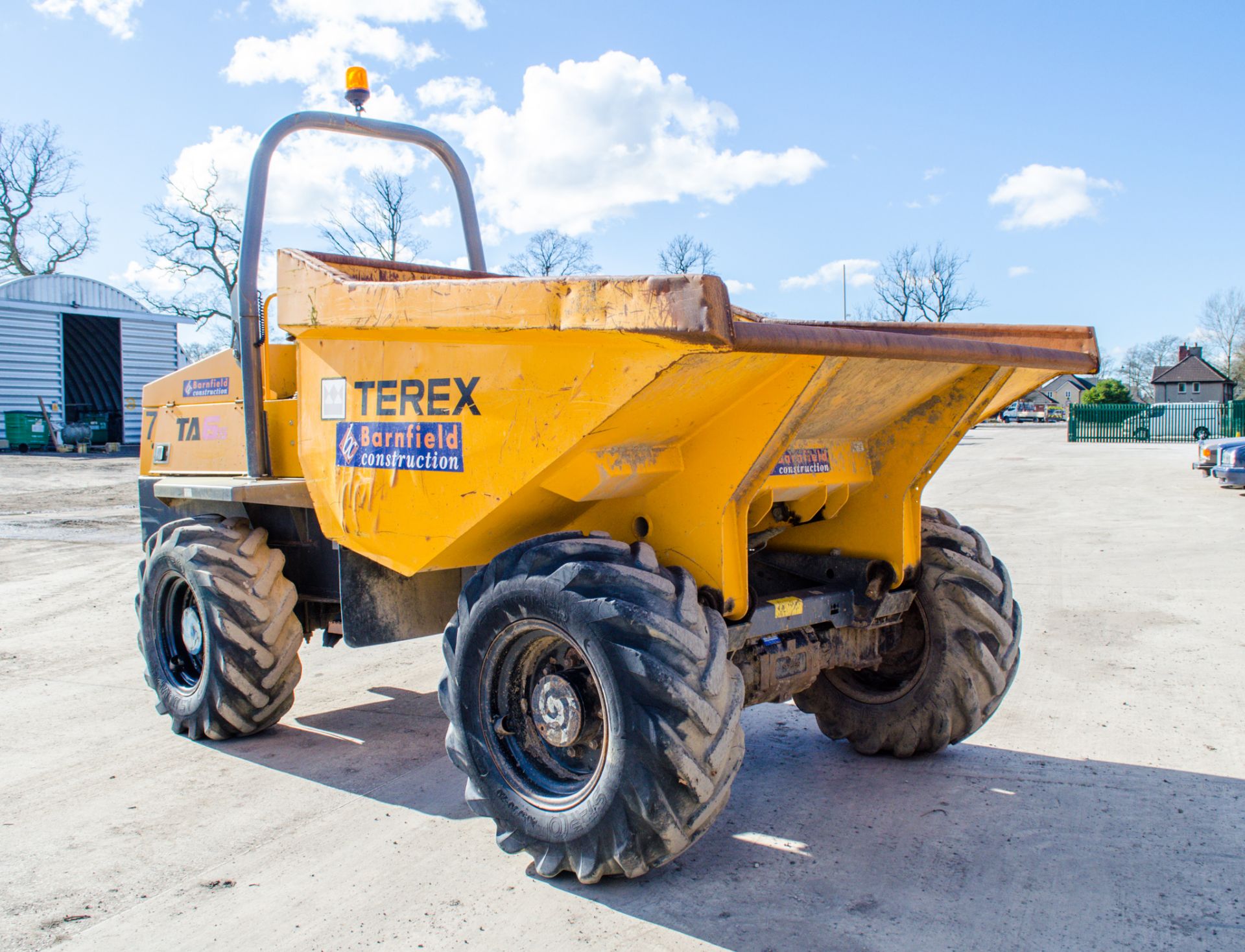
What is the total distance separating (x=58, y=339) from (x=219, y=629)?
30.7 meters

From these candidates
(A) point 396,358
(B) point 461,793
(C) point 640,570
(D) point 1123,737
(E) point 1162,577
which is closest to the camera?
(C) point 640,570

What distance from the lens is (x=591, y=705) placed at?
3.53m

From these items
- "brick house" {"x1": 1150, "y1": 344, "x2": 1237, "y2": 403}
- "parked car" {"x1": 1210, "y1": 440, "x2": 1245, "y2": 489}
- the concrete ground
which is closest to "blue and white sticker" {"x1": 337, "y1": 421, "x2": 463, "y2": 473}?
the concrete ground

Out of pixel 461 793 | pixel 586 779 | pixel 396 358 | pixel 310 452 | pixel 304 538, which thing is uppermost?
pixel 396 358

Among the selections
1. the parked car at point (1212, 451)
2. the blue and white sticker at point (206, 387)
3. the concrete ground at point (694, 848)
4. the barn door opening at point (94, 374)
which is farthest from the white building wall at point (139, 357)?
the blue and white sticker at point (206, 387)

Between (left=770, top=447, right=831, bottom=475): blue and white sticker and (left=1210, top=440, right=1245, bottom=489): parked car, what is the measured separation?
51.0ft

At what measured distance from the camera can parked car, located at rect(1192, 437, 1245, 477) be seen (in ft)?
58.0

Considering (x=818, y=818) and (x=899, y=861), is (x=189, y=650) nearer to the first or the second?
(x=818, y=818)

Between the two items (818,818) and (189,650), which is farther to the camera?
(189,650)

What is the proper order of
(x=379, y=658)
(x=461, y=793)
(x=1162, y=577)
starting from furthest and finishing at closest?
(x=1162, y=577) → (x=379, y=658) → (x=461, y=793)

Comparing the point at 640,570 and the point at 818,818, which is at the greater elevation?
the point at 640,570

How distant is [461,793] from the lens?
4.37 m

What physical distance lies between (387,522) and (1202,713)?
422 centimetres

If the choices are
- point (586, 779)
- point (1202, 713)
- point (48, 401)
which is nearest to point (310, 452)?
point (586, 779)
